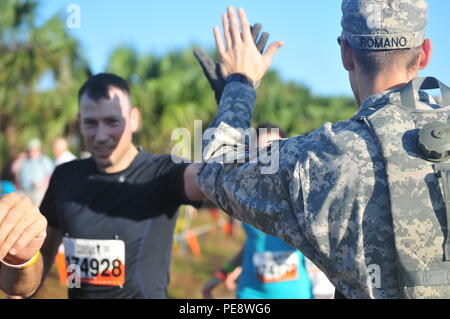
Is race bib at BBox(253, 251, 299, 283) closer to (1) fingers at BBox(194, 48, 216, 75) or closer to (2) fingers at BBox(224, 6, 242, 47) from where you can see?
(1) fingers at BBox(194, 48, 216, 75)

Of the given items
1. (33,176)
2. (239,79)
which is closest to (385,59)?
(239,79)

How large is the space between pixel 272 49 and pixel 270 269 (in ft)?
8.08

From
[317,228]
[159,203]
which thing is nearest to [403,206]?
[317,228]

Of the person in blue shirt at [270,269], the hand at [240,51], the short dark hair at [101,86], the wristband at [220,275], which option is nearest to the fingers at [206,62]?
the hand at [240,51]

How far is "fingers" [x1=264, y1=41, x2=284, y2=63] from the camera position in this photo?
217cm

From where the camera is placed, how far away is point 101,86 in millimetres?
3275

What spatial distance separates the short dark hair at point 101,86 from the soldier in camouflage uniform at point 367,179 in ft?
4.80

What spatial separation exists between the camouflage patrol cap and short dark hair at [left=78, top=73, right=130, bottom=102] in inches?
69.6

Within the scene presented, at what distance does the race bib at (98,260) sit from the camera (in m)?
2.95

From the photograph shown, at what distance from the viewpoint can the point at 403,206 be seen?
158 centimetres

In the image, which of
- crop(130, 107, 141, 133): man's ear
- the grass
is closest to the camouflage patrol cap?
crop(130, 107, 141, 133): man's ear

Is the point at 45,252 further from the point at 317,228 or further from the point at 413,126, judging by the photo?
the point at 413,126
